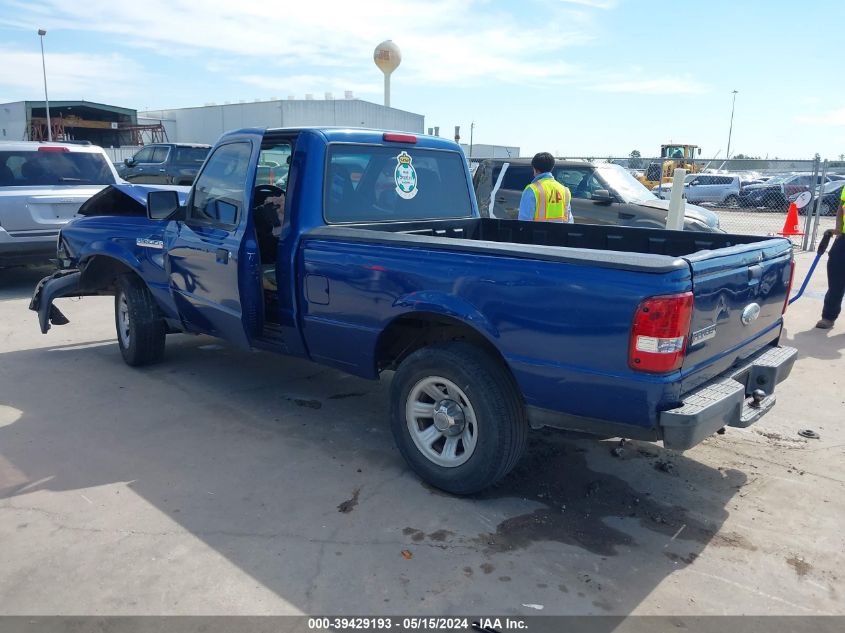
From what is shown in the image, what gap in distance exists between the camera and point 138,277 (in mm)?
5914

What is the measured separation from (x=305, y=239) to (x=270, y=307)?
85 cm

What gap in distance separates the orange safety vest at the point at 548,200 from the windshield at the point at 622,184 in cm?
394

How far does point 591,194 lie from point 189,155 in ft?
42.1

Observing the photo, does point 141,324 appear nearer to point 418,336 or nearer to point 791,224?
point 418,336

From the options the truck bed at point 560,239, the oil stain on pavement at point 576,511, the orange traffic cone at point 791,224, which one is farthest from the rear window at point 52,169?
the orange traffic cone at point 791,224

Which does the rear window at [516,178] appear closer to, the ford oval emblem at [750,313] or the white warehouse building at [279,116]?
the ford oval emblem at [750,313]

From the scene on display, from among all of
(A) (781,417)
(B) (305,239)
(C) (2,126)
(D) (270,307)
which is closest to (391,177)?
(B) (305,239)

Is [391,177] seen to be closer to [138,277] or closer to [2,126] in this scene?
[138,277]

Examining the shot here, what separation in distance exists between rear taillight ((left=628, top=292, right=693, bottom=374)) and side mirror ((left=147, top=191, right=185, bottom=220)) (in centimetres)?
369

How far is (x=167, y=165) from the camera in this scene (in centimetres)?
1841

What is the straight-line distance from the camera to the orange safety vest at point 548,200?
6.47 metres

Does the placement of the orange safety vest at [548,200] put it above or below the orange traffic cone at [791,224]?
above

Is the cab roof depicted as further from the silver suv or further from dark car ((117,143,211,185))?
dark car ((117,143,211,185))

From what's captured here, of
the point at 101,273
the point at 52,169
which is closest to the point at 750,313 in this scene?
the point at 101,273
